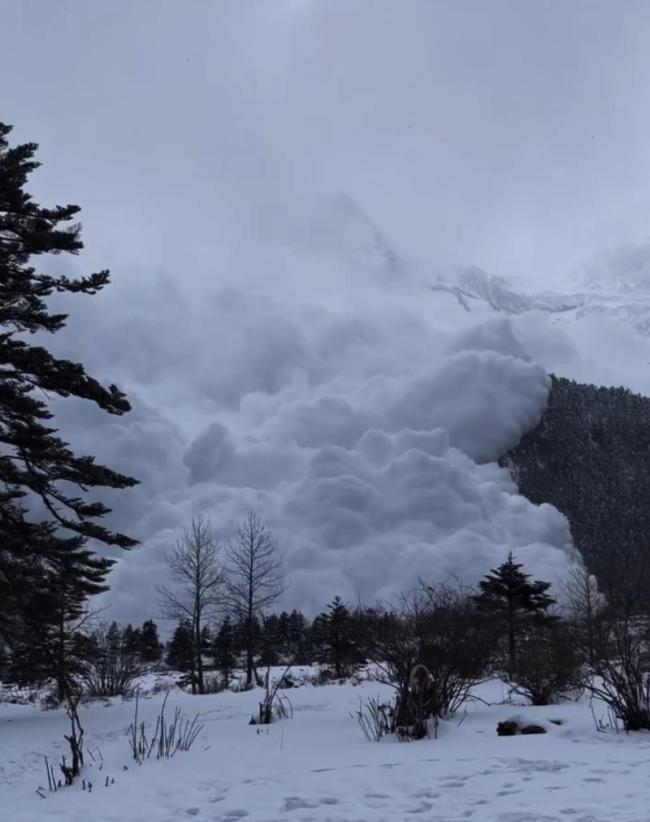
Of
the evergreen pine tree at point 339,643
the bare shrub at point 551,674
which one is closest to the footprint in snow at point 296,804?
the bare shrub at point 551,674

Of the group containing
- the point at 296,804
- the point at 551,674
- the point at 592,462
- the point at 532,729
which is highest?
the point at 592,462

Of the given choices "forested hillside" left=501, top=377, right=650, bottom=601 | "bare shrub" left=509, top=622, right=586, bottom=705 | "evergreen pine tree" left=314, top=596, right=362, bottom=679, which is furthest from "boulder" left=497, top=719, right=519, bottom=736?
"forested hillside" left=501, top=377, right=650, bottom=601

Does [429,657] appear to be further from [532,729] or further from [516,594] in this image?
[516,594]

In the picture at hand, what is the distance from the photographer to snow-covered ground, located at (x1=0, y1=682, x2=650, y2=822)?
573cm

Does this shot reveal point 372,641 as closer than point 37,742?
Yes

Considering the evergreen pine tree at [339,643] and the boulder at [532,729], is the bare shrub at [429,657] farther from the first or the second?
the evergreen pine tree at [339,643]

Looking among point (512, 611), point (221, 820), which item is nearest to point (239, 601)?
point (512, 611)

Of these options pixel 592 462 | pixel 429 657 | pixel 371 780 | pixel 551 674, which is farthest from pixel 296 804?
pixel 592 462

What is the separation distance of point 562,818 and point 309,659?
6738 centimetres

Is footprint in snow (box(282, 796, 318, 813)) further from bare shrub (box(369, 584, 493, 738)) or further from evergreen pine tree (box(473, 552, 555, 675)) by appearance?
evergreen pine tree (box(473, 552, 555, 675))

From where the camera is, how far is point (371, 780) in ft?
23.2

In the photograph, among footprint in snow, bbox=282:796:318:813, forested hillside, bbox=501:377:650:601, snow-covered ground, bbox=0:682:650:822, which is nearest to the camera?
snow-covered ground, bbox=0:682:650:822

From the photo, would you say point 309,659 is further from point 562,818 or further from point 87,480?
point 562,818

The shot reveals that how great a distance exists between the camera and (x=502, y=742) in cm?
936
